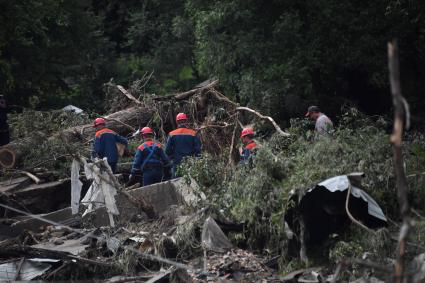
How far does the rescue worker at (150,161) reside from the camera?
1345 centimetres

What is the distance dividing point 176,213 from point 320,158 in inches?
89.2

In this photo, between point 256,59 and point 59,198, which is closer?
point 59,198

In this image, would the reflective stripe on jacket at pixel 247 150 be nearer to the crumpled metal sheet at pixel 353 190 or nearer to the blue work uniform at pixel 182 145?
the blue work uniform at pixel 182 145

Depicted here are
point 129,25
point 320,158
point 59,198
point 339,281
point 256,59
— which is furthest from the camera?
point 129,25

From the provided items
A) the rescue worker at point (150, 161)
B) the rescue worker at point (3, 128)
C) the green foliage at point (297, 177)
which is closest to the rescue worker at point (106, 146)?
the rescue worker at point (150, 161)

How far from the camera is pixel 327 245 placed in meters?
10.0

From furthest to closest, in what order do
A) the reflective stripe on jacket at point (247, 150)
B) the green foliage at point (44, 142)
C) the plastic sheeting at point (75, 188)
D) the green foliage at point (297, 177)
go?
the green foliage at point (44, 142) → the plastic sheeting at point (75, 188) → the reflective stripe on jacket at point (247, 150) → the green foliage at point (297, 177)

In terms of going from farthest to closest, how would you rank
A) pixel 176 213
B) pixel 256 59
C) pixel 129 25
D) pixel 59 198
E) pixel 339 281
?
pixel 129 25, pixel 256 59, pixel 59 198, pixel 176 213, pixel 339 281

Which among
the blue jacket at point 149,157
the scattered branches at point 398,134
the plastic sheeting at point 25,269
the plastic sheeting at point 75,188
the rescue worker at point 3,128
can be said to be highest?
the scattered branches at point 398,134

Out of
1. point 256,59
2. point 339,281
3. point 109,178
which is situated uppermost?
point 256,59

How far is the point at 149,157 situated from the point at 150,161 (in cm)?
6

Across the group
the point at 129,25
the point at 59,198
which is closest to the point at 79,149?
the point at 59,198

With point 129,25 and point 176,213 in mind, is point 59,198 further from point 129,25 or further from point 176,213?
point 129,25

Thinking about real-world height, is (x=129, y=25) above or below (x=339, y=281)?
above
